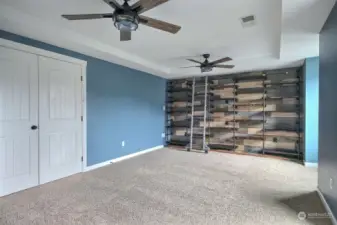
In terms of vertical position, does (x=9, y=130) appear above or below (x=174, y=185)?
above

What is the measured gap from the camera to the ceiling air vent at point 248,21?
2692 millimetres

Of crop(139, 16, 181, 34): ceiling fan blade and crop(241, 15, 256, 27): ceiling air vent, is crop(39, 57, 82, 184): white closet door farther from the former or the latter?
crop(241, 15, 256, 27): ceiling air vent

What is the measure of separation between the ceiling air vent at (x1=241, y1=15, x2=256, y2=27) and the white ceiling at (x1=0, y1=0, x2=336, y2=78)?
0.06 m

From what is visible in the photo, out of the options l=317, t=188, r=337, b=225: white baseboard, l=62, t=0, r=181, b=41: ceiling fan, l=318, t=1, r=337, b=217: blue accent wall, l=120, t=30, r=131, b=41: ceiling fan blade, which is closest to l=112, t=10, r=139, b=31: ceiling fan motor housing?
l=62, t=0, r=181, b=41: ceiling fan

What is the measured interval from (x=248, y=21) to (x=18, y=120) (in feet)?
11.6

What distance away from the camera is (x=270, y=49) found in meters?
4.01

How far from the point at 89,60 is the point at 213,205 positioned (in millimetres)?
3396

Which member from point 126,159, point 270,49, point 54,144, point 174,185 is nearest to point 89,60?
point 54,144

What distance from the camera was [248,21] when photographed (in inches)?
110

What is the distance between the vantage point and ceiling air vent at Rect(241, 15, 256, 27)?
269 centimetres

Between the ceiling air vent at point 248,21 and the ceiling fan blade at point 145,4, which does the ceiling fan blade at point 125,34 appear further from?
the ceiling air vent at point 248,21

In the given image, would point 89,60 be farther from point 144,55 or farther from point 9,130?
point 9,130

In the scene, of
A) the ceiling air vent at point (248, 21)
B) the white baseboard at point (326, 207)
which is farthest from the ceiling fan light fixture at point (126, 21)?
the white baseboard at point (326, 207)

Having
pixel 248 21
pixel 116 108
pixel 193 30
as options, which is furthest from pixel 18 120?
pixel 248 21
